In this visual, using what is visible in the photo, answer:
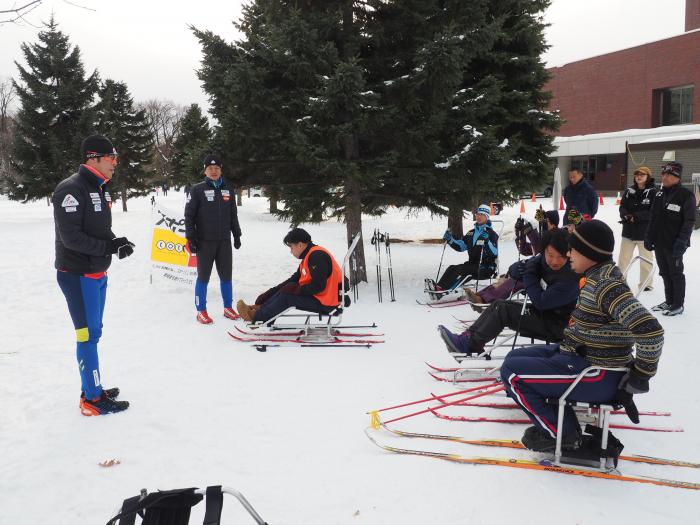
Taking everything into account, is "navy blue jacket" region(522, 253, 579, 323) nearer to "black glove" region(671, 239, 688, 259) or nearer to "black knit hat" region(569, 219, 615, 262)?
"black knit hat" region(569, 219, 615, 262)

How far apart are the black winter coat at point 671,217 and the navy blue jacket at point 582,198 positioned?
1.80 metres

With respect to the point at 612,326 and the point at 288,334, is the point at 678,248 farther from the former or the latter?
the point at 288,334

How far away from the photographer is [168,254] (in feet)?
30.3

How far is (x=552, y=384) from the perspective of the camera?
320 cm

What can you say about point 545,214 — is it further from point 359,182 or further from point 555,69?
point 555,69

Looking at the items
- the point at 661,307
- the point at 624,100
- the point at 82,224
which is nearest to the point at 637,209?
the point at 661,307

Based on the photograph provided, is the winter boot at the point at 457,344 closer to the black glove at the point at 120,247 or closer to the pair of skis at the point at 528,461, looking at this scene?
the pair of skis at the point at 528,461

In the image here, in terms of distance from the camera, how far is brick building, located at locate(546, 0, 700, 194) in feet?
116

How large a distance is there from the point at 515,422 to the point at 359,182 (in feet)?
17.9

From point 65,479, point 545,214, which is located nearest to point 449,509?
point 65,479

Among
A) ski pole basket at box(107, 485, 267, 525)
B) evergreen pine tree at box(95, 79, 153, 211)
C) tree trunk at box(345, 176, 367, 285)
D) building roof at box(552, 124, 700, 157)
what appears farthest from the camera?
building roof at box(552, 124, 700, 157)

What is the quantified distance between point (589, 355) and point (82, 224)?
3.87 metres

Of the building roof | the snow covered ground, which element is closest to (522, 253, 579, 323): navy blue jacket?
the snow covered ground

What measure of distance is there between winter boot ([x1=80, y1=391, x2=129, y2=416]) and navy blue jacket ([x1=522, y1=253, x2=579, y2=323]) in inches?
148
